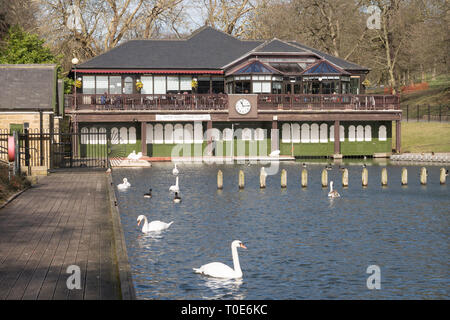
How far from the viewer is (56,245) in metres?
21.3

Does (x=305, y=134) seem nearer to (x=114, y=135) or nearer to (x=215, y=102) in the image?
(x=215, y=102)

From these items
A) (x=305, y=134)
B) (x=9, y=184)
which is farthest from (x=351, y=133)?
(x=9, y=184)

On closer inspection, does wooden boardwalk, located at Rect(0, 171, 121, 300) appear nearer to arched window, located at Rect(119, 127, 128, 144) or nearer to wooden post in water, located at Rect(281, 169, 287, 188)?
wooden post in water, located at Rect(281, 169, 287, 188)

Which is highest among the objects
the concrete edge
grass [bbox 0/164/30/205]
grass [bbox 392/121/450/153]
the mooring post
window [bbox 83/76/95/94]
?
window [bbox 83/76/95/94]

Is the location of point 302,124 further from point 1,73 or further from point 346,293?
point 346,293

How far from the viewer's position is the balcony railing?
65812 mm

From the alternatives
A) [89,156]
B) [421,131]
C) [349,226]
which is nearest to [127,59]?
[89,156]

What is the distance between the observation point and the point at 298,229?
29719 mm

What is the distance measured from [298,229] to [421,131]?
51628 millimetres

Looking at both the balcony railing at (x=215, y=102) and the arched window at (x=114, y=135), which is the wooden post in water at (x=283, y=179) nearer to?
the balcony railing at (x=215, y=102)

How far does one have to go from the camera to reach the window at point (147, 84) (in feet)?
228

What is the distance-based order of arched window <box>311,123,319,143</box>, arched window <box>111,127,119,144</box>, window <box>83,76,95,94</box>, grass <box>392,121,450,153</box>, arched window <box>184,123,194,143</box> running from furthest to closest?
arched window <box>311,123,319,143</box>, grass <box>392,121,450,153</box>, arched window <box>184,123,194,143</box>, window <box>83,76,95,94</box>, arched window <box>111,127,119,144</box>

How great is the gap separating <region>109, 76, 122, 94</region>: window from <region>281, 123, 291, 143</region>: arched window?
52.9ft

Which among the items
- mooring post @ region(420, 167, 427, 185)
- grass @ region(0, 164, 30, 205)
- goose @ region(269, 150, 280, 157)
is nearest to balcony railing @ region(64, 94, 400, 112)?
goose @ region(269, 150, 280, 157)
